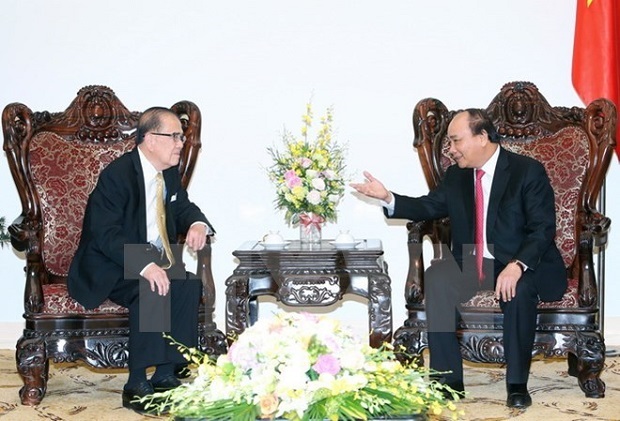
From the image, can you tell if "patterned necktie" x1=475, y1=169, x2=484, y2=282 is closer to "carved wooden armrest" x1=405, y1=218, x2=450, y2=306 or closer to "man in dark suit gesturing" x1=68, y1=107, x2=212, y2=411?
"carved wooden armrest" x1=405, y1=218, x2=450, y2=306

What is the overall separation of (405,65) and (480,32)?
0.46 meters

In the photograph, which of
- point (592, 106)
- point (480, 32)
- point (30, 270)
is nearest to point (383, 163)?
point (480, 32)

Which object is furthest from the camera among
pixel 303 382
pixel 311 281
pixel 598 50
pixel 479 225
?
pixel 598 50

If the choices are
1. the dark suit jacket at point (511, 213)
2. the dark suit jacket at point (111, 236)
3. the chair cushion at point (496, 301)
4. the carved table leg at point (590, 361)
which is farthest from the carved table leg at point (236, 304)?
the carved table leg at point (590, 361)

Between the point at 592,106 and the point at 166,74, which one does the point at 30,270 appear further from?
the point at 592,106

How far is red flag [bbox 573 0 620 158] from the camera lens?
5539 mm

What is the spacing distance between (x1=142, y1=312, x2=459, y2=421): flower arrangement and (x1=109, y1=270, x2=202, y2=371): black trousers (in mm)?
1881

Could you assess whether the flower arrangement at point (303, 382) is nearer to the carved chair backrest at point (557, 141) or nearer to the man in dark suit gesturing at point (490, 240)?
the man in dark suit gesturing at point (490, 240)

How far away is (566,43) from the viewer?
19.1 ft

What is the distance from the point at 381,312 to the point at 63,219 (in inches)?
62.9

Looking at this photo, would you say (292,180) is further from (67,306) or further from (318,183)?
(67,306)

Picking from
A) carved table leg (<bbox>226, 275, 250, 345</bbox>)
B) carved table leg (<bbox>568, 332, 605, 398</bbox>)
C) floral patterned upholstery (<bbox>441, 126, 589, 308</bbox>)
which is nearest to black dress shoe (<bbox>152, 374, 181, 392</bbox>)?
carved table leg (<bbox>226, 275, 250, 345</bbox>)

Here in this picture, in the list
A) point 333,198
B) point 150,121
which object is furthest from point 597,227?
point 150,121

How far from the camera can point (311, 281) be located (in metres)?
4.60
